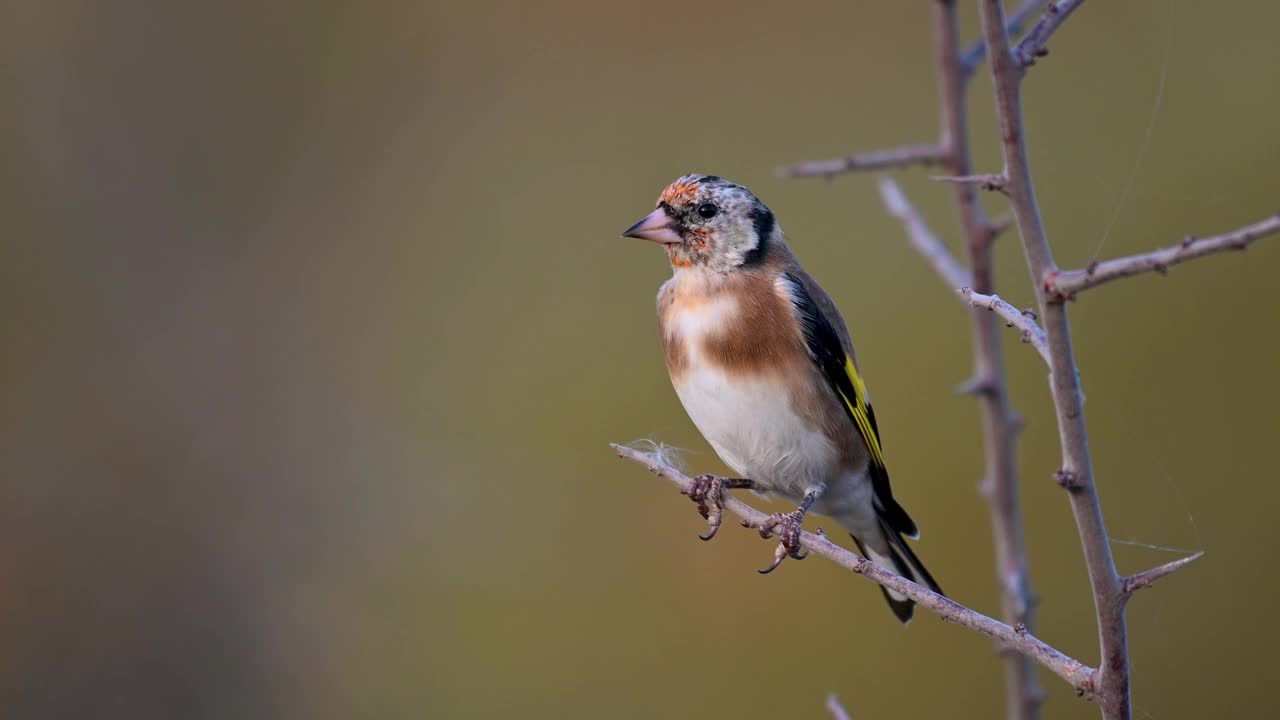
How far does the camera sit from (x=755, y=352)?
307 centimetres

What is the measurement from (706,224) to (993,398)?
0.91 meters

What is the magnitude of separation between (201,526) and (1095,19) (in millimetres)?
5391

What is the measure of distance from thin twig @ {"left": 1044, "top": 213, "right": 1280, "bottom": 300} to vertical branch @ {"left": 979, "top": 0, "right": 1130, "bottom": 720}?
24 mm

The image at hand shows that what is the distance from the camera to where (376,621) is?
5660mm

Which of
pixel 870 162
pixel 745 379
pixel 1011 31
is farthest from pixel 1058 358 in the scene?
pixel 745 379

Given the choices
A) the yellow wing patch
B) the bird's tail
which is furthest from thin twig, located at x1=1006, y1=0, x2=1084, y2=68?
the bird's tail

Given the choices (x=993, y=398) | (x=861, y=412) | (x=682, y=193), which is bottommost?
(x=861, y=412)

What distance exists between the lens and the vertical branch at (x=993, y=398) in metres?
2.56

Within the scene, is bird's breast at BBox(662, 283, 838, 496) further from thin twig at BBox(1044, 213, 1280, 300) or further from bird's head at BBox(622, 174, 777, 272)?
thin twig at BBox(1044, 213, 1280, 300)

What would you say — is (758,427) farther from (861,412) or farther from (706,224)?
(706,224)

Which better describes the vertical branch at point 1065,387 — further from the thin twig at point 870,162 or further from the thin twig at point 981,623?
the thin twig at point 870,162

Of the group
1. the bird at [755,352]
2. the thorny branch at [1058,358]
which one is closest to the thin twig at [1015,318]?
the thorny branch at [1058,358]

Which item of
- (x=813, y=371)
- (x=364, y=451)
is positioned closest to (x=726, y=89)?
(x=364, y=451)

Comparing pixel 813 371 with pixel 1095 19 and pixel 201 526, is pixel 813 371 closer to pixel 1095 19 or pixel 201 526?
pixel 1095 19
